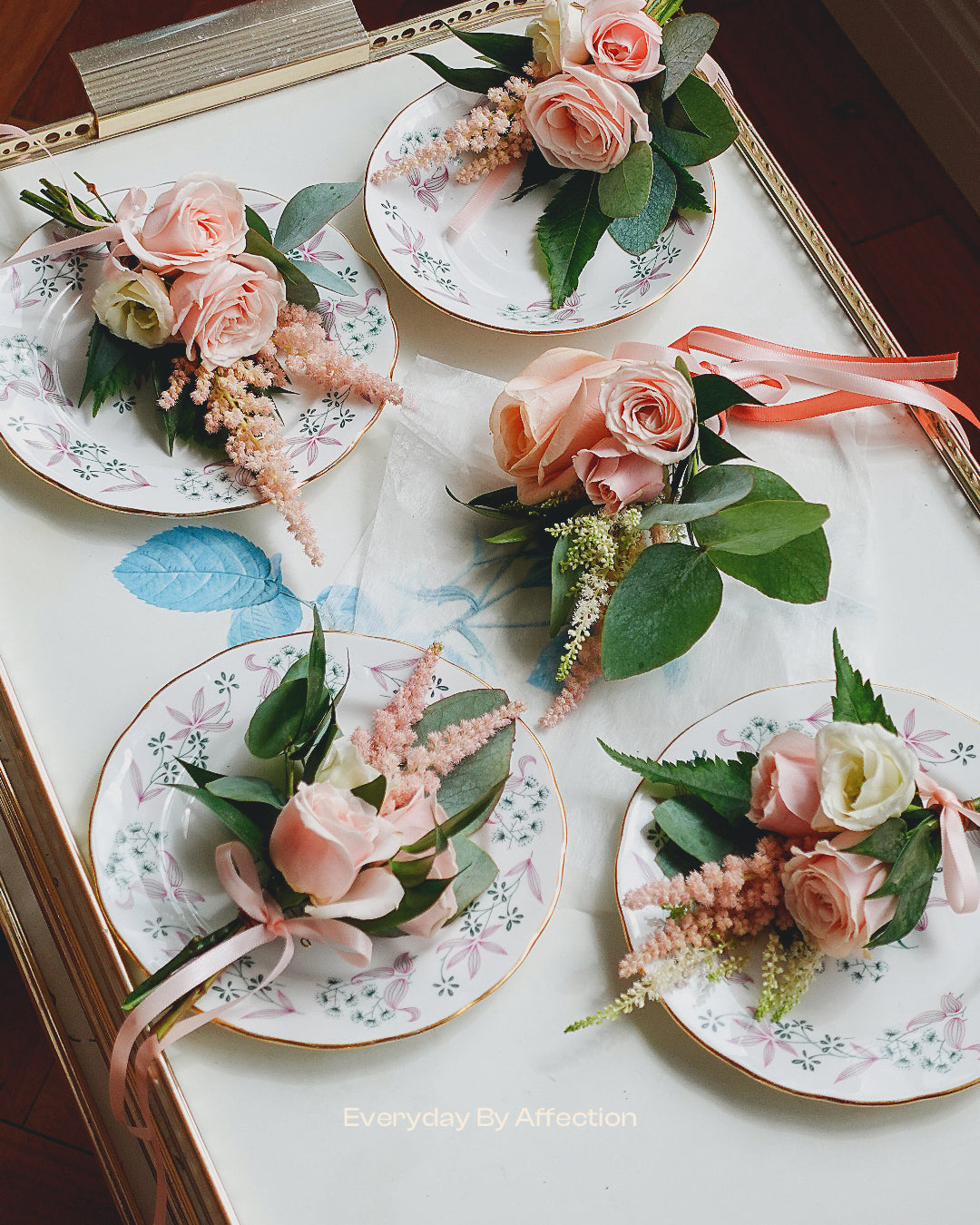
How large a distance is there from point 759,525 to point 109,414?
0.40m

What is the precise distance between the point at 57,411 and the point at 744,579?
421mm

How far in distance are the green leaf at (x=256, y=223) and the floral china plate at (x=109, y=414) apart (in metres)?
0.05

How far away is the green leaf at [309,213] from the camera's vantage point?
71 centimetres

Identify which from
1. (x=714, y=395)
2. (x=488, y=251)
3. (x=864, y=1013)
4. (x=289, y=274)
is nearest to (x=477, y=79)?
(x=488, y=251)

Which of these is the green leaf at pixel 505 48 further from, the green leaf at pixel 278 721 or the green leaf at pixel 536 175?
the green leaf at pixel 278 721

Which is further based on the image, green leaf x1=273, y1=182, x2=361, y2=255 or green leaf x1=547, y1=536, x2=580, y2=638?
green leaf x1=273, y1=182, x2=361, y2=255

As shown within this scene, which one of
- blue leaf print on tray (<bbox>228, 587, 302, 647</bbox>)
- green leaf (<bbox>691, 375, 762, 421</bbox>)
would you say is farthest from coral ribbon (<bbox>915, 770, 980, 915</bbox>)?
blue leaf print on tray (<bbox>228, 587, 302, 647</bbox>)

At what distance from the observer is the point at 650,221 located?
0.76m

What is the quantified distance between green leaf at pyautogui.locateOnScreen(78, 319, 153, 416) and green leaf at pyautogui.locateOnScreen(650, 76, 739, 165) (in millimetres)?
386

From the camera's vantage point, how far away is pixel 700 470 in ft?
2.06

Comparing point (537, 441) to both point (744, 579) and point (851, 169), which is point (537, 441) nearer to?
point (744, 579)

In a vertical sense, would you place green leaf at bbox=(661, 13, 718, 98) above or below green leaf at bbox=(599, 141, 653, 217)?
above

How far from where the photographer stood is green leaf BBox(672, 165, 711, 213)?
2.50 feet

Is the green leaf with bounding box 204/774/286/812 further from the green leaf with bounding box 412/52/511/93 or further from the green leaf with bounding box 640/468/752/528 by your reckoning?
the green leaf with bounding box 412/52/511/93
